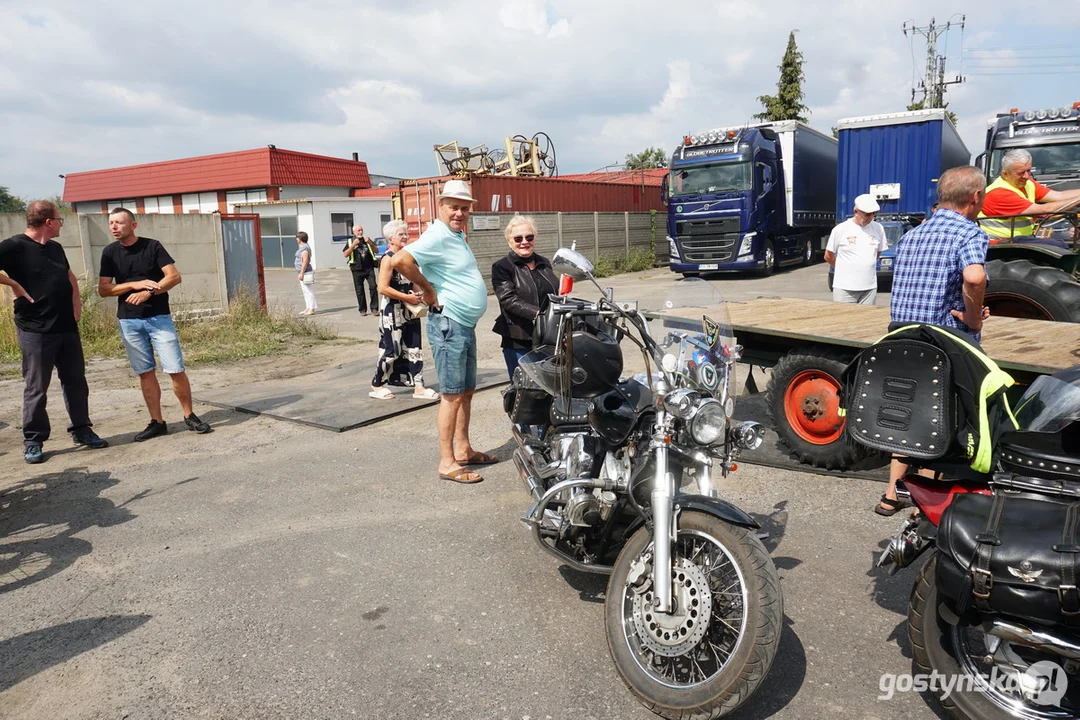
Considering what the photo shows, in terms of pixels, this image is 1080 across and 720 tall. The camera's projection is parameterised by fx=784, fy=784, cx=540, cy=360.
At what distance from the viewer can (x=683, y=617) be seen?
2693 mm

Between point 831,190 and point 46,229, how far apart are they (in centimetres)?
2182

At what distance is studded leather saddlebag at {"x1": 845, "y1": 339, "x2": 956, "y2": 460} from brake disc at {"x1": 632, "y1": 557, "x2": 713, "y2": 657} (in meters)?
0.83

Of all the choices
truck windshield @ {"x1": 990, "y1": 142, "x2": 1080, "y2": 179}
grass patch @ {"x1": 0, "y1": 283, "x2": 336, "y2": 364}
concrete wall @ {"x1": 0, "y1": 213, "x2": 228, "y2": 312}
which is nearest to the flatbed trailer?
truck windshield @ {"x1": 990, "y1": 142, "x2": 1080, "y2": 179}

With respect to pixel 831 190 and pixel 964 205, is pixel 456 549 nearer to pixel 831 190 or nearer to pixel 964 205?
pixel 964 205

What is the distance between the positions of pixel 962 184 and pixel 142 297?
5.73 meters

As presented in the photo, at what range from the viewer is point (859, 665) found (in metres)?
3.01

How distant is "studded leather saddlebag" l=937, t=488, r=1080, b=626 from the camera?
7.09ft

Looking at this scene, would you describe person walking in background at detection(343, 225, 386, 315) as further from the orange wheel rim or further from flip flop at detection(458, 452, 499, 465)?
the orange wheel rim

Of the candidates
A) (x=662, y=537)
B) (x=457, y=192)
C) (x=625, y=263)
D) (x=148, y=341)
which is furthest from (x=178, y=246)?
(x=625, y=263)

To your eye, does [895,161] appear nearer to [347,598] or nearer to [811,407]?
[811,407]

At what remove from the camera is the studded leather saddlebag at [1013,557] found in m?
2.16

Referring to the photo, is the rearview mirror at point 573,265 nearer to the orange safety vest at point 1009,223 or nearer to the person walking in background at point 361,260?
the orange safety vest at point 1009,223

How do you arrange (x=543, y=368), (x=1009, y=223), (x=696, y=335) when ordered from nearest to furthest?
(x=696, y=335)
(x=543, y=368)
(x=1009, y=223)

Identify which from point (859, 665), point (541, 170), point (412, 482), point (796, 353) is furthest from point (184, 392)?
point (541, 170)
